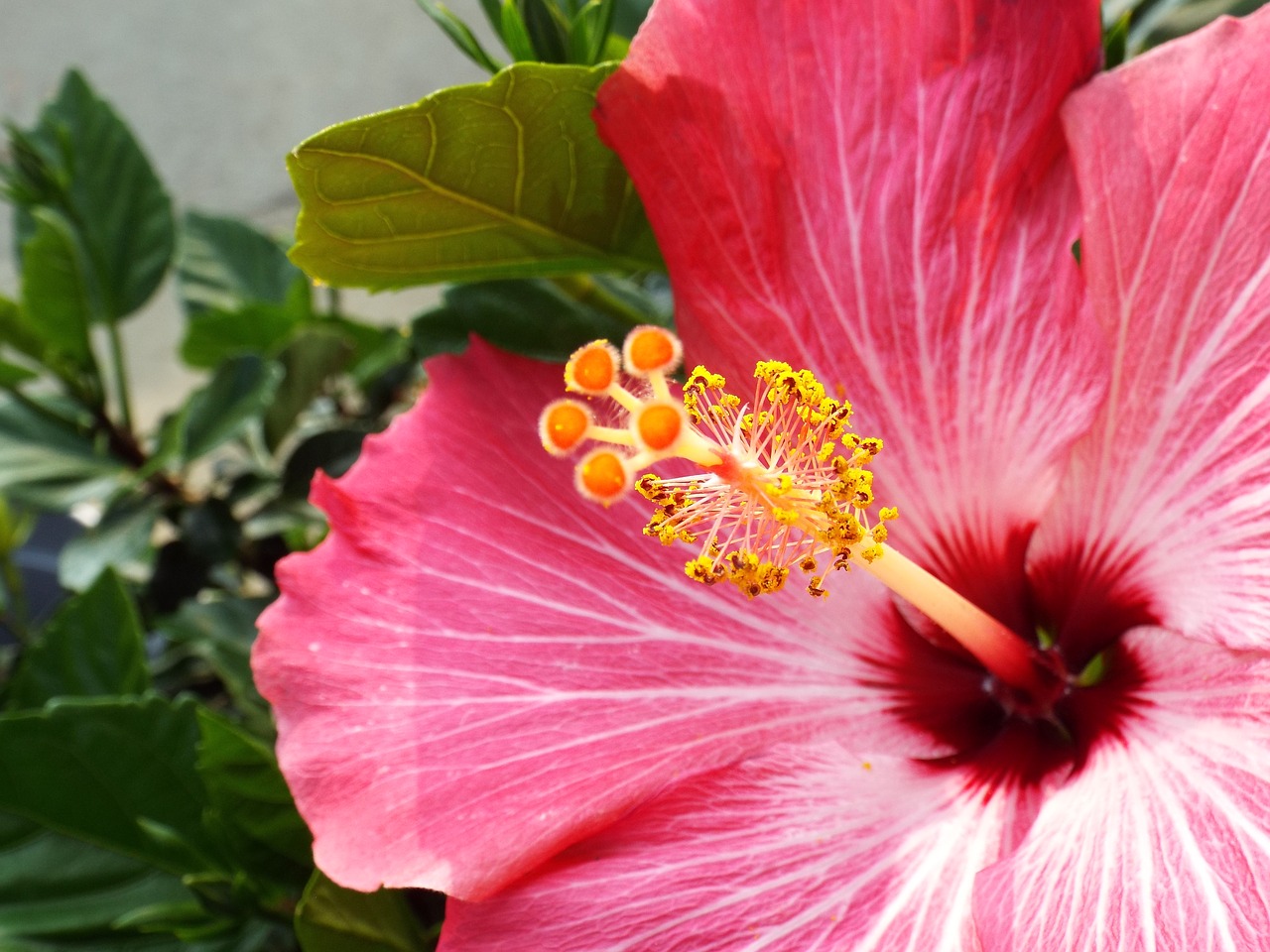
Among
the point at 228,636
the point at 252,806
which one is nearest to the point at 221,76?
the point at 228,636

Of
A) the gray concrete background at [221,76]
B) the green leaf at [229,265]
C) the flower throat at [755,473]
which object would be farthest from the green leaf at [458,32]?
the gray concrete background at [221,76]

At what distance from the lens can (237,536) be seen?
1.23 meters

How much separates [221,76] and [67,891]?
3.60 metres

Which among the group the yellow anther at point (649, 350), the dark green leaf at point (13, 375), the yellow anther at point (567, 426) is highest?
the yellow anther at point (649, 350)

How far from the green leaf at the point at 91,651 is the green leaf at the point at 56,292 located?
289mm

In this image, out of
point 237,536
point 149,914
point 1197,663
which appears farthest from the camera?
point 237,536

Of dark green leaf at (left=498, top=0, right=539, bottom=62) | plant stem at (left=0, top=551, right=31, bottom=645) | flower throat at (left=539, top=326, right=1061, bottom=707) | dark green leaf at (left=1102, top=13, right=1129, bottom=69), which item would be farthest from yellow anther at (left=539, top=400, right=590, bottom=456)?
plant stem at (left=0, top=551, right=31, bottom=645)

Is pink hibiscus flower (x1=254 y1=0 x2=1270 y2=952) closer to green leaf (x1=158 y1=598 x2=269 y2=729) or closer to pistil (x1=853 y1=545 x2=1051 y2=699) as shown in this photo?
pistil (x1=853 y1=545 x2=1051 y2=699)

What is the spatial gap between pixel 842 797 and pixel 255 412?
0.67 metres

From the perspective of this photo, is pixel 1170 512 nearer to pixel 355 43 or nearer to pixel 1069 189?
pixel 1069 189

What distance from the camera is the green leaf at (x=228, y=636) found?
3.17 feet

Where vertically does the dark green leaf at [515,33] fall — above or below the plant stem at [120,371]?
above

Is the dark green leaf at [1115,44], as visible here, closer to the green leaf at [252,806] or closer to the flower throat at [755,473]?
the flower throat at [755,473]

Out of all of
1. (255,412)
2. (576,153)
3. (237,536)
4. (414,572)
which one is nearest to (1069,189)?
(576,153)
